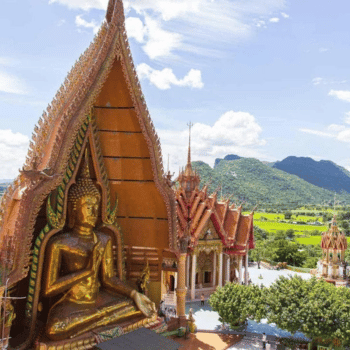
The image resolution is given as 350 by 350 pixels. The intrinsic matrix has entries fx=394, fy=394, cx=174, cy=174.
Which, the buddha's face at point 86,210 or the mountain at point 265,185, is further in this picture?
the mountain at point 265,185

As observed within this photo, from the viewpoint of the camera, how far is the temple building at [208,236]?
797 inches

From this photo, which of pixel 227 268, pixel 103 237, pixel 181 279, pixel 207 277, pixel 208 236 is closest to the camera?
pixel 103 237

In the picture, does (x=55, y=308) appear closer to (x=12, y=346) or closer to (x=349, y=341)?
(x=12, y=346)

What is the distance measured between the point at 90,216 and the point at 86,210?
13 centimetres

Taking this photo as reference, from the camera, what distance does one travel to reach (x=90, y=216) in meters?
6.73

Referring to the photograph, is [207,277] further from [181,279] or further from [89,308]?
[89,308]

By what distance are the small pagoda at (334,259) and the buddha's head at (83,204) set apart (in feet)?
69.4

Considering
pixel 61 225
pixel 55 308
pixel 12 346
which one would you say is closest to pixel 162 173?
pixel 61 225

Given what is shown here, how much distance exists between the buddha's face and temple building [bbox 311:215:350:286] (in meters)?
21.2

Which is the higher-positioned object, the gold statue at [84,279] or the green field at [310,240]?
the gold statue at [84,279]

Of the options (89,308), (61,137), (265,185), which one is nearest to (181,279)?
(89,308)

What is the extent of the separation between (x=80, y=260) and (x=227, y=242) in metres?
15.3

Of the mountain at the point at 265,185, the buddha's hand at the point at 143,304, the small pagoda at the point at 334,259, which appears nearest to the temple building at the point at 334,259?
the small pagoda at the point at 334,259

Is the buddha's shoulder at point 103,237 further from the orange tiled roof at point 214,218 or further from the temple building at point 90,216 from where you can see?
the orange tiled roof at point 214,218
